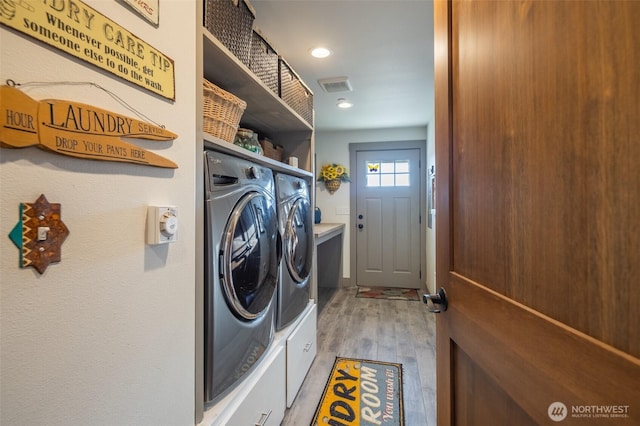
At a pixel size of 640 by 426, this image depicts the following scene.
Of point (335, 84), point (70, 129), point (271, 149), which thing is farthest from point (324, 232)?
point (70, 129)

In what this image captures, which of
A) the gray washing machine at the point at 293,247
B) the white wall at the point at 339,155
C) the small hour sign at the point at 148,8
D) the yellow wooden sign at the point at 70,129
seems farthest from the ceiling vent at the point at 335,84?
the yellow wooden sign at the point at 70,129

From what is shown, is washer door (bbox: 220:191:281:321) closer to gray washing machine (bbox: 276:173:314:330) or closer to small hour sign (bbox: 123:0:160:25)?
gray washing machine (bbox: 276:173:314:330)

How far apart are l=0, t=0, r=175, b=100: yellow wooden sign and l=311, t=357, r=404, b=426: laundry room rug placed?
70.0 inches

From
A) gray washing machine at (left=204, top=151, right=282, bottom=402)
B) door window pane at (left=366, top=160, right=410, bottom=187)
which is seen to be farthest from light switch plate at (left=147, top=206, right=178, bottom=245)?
door window pane at (left=366, top=160, right=410, bottom=187)

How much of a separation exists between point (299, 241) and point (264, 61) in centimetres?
105

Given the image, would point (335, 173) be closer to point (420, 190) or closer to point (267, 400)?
point (420, 190)

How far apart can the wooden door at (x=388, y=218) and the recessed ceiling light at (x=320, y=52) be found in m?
2.26

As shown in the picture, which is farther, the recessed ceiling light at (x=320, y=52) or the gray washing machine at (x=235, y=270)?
the recessed ceiling light at (x=320, y=52)

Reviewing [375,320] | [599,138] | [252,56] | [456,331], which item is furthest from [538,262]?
[375,320]

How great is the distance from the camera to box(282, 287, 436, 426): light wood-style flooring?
1.70m

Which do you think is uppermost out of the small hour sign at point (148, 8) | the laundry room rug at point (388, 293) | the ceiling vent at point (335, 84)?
the ceiling vent at point (335, 84)

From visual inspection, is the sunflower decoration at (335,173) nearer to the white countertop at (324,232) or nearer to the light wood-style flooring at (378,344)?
the white countertop at (324,232)

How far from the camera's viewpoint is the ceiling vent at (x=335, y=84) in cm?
258

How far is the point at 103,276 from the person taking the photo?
24.1 inches
